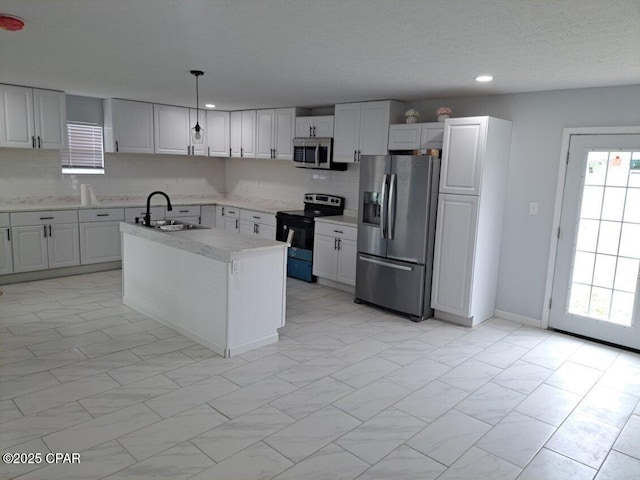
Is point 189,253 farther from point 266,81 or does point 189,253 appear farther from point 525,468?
point 525,468

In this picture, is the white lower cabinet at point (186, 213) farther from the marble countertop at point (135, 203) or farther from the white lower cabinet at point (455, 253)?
the white lower cabinet at point (455, 253)

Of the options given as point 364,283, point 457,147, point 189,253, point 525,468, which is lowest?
point 525,468

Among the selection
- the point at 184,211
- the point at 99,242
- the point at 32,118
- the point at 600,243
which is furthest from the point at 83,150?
the point at 600,243

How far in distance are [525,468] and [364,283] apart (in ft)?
9.60

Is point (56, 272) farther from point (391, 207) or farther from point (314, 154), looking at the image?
point (391, 207)

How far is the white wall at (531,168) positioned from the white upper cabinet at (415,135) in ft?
1.48

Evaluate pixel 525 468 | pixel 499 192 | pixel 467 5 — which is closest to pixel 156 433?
pixel 525 468

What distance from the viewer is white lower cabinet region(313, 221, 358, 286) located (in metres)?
5.65

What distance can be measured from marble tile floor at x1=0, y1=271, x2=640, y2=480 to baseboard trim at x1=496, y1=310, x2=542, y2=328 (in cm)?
16

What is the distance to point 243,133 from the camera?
292 inches

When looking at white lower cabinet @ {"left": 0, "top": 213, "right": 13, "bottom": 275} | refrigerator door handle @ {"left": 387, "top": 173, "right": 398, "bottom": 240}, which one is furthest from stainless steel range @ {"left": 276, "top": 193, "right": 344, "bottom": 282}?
white lower cabinet @ {"left": 0, "top": 213, "right": 13, "bottom": 275}

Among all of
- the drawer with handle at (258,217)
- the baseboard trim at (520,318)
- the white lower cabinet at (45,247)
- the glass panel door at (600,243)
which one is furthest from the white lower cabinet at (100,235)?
the glass panel door at (600,243)

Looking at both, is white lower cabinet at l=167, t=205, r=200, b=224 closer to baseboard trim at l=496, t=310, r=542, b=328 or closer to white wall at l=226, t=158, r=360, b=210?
white wall at l=226, t=158, r=360, b=210

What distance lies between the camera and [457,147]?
14.9 feet
